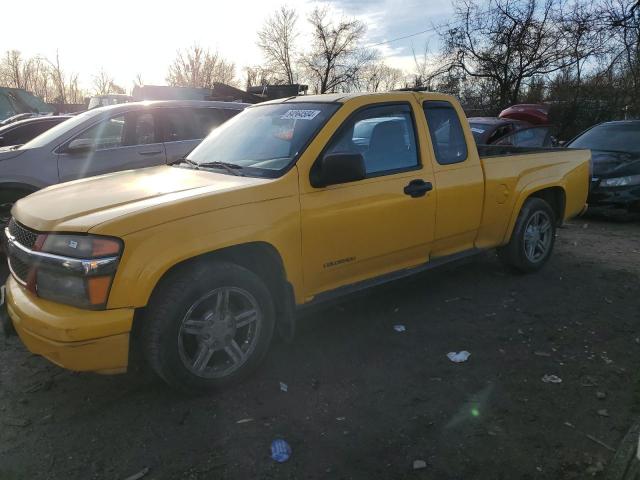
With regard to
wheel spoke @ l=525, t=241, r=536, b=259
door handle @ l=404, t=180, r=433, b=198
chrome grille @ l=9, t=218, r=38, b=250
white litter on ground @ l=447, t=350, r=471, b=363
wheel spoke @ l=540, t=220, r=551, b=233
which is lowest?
white litter on ground @ l=447, t=350, r=471, b=363

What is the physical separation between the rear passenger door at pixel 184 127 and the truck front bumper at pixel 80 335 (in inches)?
156

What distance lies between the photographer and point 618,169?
7.89 meters

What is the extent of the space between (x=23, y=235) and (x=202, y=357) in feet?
4.31

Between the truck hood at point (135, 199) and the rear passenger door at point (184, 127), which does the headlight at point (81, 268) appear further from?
the rear passenger door at point (184, 127)

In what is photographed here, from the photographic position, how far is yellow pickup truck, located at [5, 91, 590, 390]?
2.72 m

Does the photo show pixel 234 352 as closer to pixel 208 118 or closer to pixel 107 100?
pixel 208 118

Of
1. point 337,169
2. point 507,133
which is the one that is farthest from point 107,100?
point 337,169

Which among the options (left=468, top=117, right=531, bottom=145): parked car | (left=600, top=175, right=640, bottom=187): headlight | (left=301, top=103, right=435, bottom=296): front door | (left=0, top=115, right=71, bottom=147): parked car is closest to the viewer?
(left=301, top=103, right=435, bottom=296): front door

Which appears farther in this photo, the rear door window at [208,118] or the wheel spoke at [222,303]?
the rear door window at [208,118]

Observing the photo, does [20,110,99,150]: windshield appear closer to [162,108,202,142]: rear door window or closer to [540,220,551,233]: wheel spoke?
[162,108,202,142]: rear door window

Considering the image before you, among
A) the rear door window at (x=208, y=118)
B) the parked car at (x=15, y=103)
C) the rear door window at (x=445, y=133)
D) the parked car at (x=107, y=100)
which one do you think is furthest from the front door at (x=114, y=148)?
the parked car at (x=15, y=103)

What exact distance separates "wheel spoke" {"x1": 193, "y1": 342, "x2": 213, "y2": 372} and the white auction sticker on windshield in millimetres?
1770

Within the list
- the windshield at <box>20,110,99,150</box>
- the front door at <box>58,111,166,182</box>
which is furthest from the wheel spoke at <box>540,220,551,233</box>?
the windshield at <box>20,110,99,150</box>

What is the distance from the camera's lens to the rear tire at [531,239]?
16.6ft
